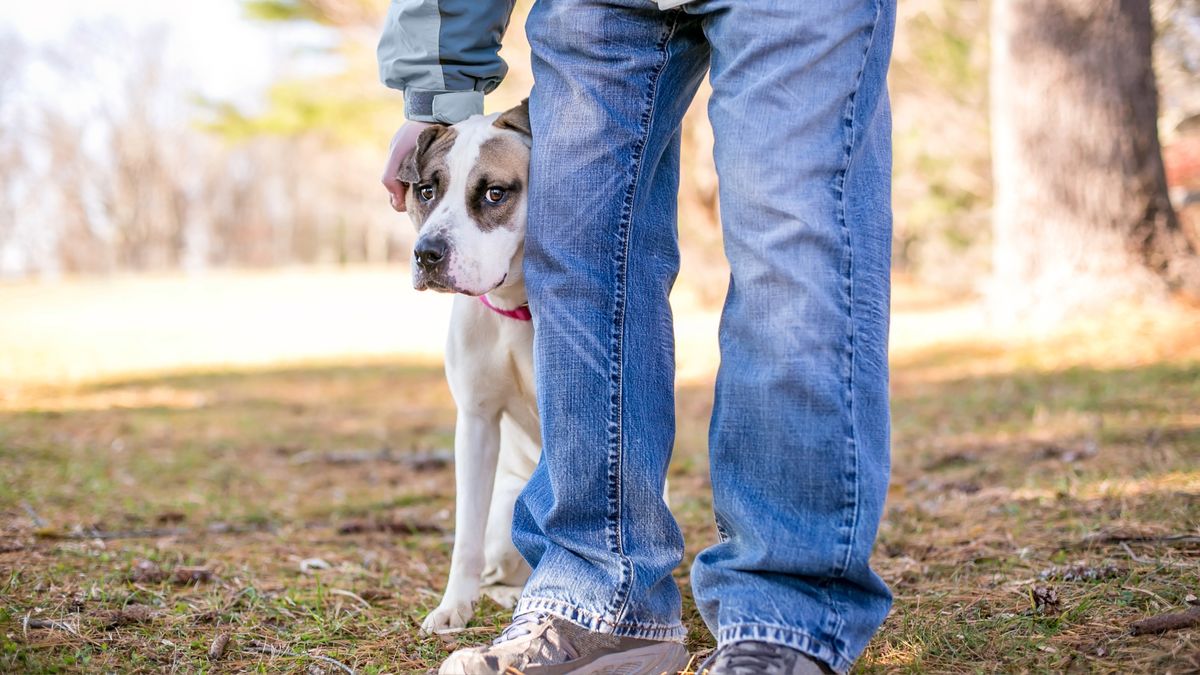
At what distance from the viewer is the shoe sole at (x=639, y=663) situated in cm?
185

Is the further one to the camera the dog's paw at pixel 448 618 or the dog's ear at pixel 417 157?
the dog's ear at pixel 417 157

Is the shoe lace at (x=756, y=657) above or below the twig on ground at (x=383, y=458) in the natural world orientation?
above

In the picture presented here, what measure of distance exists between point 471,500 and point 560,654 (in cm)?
71

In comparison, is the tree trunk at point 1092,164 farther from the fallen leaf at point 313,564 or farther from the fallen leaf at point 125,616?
the fallen leaf at point 125,616

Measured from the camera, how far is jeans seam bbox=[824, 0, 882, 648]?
170 centimetres

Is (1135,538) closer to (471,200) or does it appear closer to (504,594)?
(504,594)

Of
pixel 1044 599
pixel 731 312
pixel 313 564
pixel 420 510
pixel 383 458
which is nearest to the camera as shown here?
pixel 731 312

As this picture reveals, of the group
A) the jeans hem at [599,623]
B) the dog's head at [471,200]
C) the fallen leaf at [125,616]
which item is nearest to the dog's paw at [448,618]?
the jeans hem at [599,623]

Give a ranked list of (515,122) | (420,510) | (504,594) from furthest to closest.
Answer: (420,510) → (504,594) → (515,122)

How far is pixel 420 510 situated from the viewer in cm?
381

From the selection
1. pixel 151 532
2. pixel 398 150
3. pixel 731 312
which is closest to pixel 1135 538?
pixel 731 312

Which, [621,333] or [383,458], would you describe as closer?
[621,333]

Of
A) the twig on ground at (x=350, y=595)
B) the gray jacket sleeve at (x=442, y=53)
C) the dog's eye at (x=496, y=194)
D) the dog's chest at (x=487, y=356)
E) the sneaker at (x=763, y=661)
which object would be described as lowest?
the twig on ground at (x=350, y=595)

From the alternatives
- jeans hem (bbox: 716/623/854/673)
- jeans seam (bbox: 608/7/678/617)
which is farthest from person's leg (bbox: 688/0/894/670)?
jeans seam (bbox: 608/7/678/617)
